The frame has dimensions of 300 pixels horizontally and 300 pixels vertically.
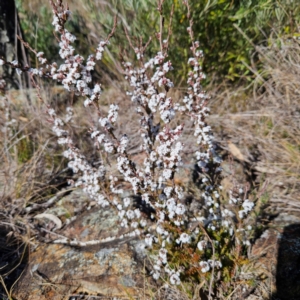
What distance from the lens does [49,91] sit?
3.52 metres

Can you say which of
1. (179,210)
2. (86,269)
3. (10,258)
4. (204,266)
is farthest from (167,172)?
(10,258)

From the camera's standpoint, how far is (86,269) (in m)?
1.83

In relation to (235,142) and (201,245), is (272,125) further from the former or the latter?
(201,245)

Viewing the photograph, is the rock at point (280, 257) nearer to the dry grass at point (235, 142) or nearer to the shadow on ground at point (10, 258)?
the dry grass at point (235, 142)

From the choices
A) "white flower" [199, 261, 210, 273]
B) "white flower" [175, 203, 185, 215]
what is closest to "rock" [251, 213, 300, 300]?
"white flower" [199, 261, 210, 273]

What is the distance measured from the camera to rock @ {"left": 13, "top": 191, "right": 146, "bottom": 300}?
175cm

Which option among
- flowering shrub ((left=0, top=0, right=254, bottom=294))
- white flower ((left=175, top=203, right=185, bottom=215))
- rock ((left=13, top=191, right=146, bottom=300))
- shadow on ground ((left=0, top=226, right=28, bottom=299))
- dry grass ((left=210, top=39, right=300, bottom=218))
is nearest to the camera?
flowering shrub ((left=0, top=0, right=254, bottom=294))

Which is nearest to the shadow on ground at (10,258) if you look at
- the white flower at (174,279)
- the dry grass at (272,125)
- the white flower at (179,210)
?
the white flower at (174,279)

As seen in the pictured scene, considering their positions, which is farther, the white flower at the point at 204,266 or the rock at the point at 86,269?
the rock at the point at 86,269

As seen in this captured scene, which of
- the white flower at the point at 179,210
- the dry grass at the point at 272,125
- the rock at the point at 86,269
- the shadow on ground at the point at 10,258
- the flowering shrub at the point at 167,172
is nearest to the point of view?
the flowering shrub at the point at 167,172

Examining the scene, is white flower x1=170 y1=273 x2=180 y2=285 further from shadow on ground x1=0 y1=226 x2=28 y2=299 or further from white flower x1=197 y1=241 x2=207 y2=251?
shadow on ground x1=0 y1=226 x2=28 y2=299

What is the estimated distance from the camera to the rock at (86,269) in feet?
5.73

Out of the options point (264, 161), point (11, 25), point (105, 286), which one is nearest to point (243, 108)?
point (264, 161)

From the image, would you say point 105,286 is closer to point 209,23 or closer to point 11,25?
point 209,23
